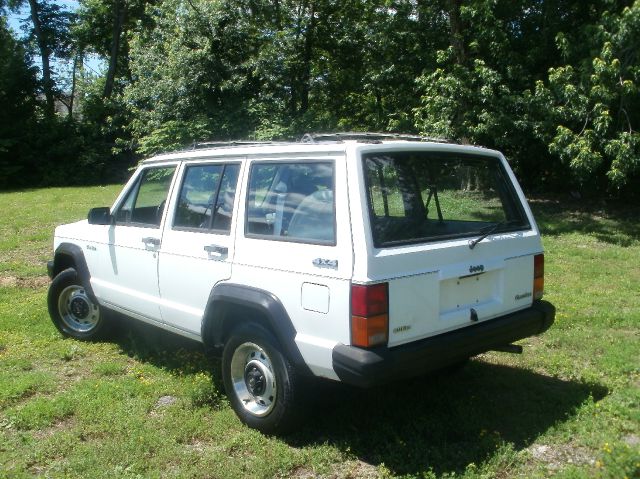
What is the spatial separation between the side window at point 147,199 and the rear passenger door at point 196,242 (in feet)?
0.92

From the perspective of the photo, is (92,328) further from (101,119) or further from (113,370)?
(101,119)

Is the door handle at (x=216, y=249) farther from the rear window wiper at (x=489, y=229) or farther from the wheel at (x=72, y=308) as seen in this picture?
the wheel at (x=72, y=308)

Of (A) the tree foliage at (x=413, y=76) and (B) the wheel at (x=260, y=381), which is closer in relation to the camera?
(B) the wheel at (x=260, y=381)

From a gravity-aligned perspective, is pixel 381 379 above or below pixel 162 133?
below

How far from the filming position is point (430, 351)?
12.1 feet

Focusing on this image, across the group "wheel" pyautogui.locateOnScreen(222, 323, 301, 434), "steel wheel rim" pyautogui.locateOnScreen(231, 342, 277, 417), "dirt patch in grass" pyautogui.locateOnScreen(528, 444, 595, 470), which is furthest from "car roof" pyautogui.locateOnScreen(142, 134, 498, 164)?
"dirt patch in grass" pyautogui.locateOnScreen(528, 444, 595, 470)

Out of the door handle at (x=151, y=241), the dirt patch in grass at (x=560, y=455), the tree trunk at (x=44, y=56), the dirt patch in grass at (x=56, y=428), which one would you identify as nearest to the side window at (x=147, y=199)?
the door handle at (x=151, y=241)

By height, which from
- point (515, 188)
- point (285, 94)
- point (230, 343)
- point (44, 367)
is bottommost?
point (44, 367)

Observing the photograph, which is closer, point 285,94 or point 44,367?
point 44,367

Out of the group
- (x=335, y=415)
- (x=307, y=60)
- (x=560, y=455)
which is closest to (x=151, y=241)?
(x=335, y=415)

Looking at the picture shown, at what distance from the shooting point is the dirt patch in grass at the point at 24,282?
8.61 metres

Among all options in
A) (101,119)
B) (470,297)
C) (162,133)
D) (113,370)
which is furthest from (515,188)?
(101,119)

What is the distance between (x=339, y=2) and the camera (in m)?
20.1

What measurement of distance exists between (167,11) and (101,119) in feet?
40.0
